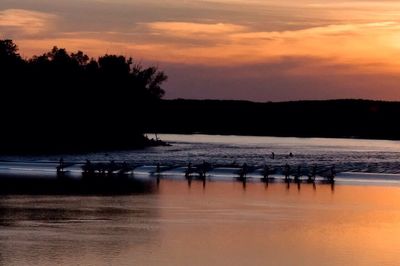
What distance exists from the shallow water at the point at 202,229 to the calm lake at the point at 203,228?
3 cm

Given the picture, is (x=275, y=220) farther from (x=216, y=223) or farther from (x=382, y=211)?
(x=382, y=211)

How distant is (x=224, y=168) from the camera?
70.9 metres

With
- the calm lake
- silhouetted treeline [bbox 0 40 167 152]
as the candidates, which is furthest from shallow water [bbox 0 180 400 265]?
silhouetted treeline [bbox 0 40 167 152]

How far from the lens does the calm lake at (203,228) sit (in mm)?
28781

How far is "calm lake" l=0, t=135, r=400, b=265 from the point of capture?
2878 centimetres

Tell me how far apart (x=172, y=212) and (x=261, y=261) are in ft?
42.6

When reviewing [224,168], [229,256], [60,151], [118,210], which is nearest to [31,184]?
[118,210]

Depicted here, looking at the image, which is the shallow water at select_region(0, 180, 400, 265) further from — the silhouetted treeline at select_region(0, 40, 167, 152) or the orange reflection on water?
the silhouetted treeline at select_region(0, 40, 167, 152)

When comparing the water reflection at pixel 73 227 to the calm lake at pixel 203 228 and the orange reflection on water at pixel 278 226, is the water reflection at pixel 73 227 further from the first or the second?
the orange reflection on water at pixel 278 226

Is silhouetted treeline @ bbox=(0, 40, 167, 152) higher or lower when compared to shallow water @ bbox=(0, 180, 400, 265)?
higher

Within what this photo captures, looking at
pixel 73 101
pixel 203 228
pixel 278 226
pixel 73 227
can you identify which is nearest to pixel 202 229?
pixel 203 228

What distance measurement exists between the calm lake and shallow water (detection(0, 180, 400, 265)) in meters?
0.03

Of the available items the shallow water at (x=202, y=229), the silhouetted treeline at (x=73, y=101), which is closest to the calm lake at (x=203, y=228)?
the shallow water at (x=202, y=229)

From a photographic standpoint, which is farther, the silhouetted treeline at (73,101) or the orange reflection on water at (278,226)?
the silhouetted treeline at (73,101)
